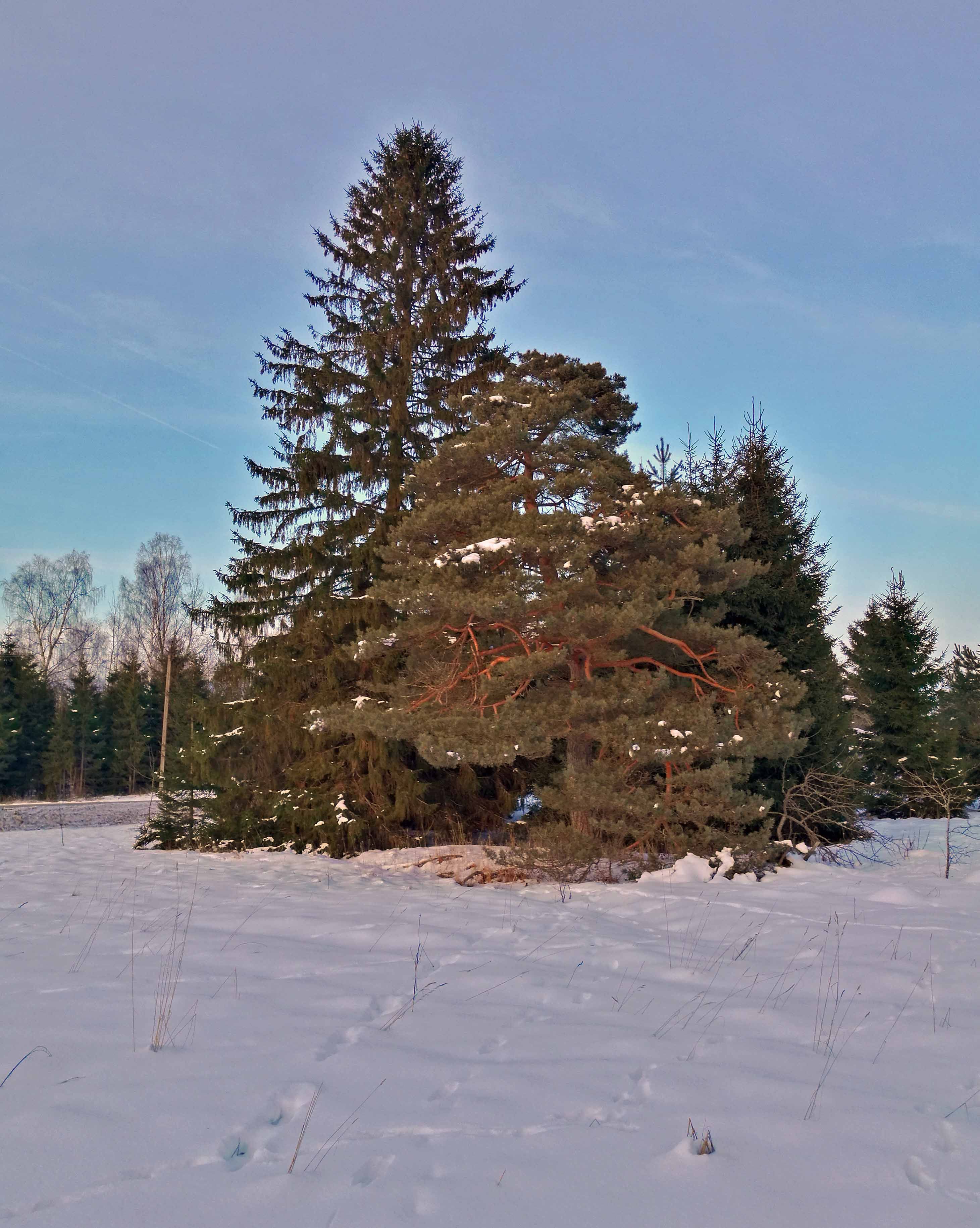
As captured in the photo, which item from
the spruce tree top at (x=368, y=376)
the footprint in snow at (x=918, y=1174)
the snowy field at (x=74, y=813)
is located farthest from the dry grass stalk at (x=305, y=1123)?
the snowy field at (x=74, y=813)

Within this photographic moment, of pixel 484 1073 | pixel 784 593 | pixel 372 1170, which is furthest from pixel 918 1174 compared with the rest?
pixel 784 593

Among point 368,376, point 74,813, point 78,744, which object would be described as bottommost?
point 74,813

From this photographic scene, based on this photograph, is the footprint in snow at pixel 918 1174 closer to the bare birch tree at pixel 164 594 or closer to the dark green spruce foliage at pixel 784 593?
the dark green spruce foliage at pixel 784 593

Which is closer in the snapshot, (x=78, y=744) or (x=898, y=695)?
(x=898, y=695)

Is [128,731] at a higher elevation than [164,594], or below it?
below

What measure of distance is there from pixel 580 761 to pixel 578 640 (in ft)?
5.64

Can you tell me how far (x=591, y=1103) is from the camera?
8.98ft

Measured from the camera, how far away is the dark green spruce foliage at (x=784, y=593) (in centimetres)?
1227

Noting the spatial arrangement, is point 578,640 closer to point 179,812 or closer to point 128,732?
point 179,812

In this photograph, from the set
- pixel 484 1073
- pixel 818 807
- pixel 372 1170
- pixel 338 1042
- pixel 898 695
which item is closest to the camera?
pixel 372 1170

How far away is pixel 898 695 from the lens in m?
20.9

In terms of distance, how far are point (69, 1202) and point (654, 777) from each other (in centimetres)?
833

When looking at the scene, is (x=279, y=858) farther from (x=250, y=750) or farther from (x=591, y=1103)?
(x=591, y=1103)

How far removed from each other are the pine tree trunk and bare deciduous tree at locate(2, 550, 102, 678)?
38107 mm
